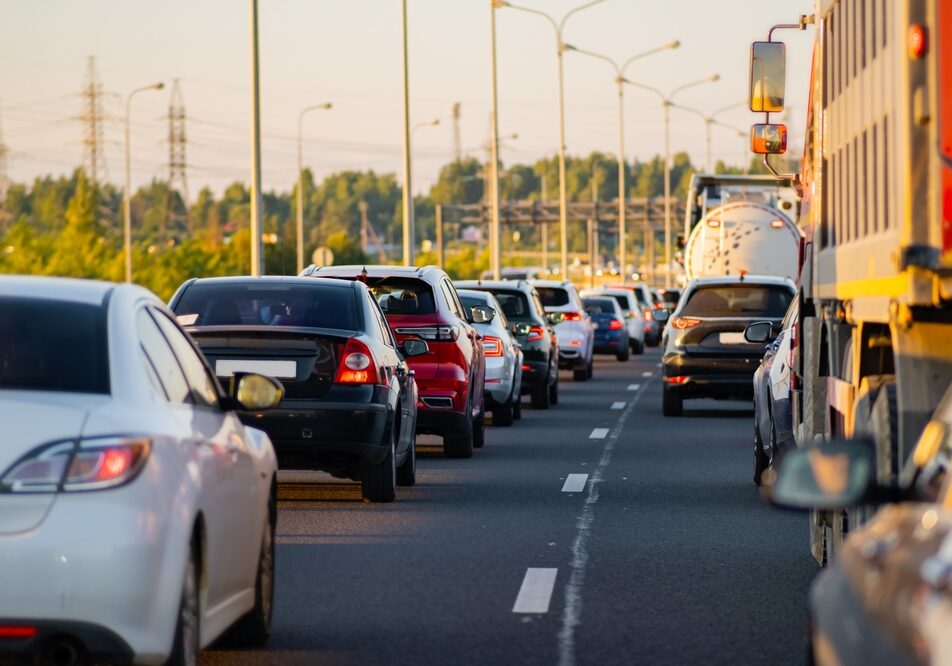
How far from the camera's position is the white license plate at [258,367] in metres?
13.9

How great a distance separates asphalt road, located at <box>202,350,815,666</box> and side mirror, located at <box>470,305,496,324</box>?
342 centimetres

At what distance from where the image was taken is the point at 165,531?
21.4 ft

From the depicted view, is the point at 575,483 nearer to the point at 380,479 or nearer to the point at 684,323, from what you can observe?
the point at 380,479

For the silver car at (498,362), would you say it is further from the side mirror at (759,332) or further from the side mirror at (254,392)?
the side mirror at (254,392)

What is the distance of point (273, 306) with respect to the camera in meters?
14.6

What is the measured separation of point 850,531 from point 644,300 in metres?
51.0

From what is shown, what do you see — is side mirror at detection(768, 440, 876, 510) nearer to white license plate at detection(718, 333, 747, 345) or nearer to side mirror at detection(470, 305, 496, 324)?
side mirror at detection(470, 305, 496, 324)

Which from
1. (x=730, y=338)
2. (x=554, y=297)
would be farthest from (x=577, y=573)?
(x=554, y=297)

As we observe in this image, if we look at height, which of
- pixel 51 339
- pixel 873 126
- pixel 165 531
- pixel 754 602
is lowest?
pixel 754 602

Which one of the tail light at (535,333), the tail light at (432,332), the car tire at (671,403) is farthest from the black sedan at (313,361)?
the tail light at (535,333)

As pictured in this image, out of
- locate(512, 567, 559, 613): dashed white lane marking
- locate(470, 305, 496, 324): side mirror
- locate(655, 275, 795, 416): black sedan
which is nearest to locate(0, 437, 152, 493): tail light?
locate(512, 567, 559, 613): dashed white lane marking

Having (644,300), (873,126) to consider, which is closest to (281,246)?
(873,126)

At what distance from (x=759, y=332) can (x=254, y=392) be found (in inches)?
373

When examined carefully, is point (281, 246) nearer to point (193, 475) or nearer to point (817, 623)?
point (193, 475)
